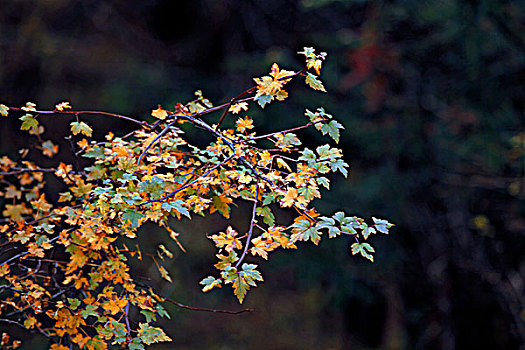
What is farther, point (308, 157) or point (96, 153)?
point (96, 153)

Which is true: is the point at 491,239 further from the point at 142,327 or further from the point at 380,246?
the point at 142,327

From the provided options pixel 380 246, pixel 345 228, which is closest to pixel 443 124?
pixel 380 246

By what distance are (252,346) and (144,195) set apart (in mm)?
2539

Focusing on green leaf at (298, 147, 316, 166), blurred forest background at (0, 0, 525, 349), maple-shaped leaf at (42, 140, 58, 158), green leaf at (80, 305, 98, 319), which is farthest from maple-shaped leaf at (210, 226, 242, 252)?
blurred forest background at (0, 0, 525, 349)

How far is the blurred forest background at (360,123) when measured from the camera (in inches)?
107

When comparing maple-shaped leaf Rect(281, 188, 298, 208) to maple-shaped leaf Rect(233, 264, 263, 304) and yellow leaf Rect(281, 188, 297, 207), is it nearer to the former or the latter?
yellow leaf Rect(281, 188, 297, 207)

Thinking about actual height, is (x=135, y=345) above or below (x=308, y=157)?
below

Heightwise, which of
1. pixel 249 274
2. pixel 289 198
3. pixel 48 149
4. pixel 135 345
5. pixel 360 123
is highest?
pixel 360 123

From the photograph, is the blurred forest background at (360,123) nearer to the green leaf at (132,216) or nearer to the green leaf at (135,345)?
the green leaf at (135,345)

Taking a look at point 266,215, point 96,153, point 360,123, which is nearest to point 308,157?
point 266,215

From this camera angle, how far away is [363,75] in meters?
3.00

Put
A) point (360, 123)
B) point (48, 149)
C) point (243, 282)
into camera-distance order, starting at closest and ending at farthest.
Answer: point (243, 282) < point (48, 149) < point (360, 123)

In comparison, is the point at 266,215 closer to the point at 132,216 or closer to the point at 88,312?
the point at 132,216

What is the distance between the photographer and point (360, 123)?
3.03 meters
